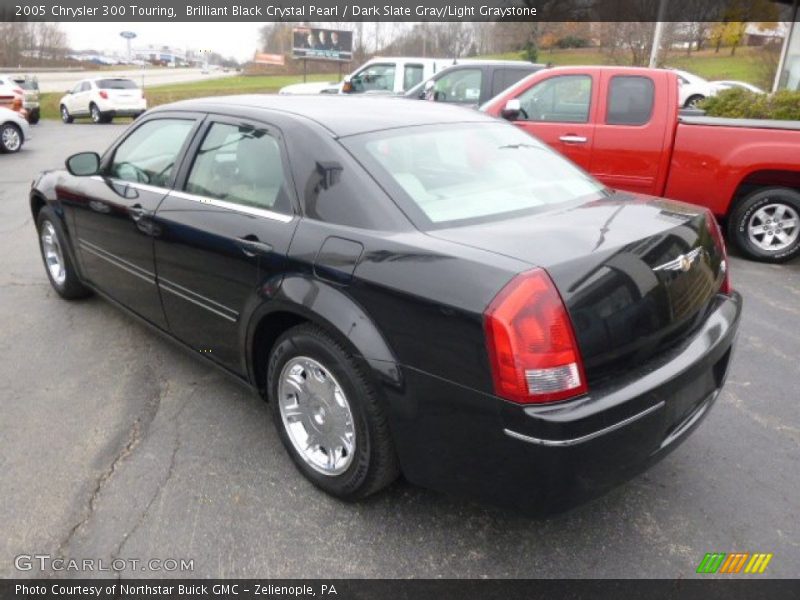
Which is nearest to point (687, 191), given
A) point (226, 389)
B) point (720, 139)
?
point (720, 139)

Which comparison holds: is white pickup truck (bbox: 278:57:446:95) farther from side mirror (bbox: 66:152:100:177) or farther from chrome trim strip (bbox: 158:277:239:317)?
chrome trim strip (bbox: 158:277:239:317)

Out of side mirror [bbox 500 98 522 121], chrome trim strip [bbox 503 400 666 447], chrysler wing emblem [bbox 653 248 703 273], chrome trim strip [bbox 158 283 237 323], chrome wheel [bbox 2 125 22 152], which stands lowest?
chrome wheel [bbox 2 125 22 152]

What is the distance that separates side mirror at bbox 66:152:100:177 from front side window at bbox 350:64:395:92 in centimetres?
1036

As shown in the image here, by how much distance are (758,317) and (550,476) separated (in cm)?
354

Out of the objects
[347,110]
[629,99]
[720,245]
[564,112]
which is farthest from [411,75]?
[720,245]

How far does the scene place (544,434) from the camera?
1.93 meters

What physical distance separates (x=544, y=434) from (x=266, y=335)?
55.5 inches

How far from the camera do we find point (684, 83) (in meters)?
18.5

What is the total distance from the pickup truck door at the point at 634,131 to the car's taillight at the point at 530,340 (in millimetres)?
4904

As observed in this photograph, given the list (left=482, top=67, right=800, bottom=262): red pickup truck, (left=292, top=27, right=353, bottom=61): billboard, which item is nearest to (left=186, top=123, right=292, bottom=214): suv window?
(left=482, top=67, right=800, bottom=262): red pickup truck

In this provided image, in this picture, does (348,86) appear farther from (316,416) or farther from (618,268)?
(618,268)

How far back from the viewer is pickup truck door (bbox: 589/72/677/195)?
6.26 meters

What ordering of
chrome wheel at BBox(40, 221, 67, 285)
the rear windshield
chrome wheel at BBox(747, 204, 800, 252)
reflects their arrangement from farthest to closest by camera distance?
the rear windshield
chrome wheel at BBox(747, 204, 800, 252)
chrome wheel at BBox(40, 221, 67, 285)

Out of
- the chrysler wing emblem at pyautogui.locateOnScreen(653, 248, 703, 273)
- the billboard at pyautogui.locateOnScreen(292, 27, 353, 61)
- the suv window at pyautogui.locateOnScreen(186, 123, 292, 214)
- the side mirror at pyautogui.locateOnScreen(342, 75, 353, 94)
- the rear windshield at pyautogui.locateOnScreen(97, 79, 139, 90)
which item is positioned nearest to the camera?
the chrysler wing emblem at pyautogui.locateOnScreen(653, 248, 703, 273)
